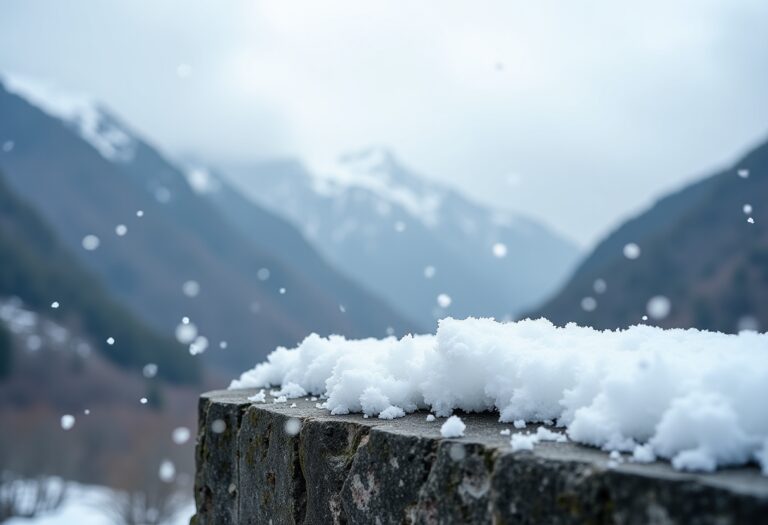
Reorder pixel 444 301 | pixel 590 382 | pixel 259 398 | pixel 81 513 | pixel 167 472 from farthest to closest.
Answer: pixel 167 472, pixel 81 513, pixel 444 301, pixel 259 398, pixel 590 382

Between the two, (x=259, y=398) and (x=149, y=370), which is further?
(x=149, y=370)

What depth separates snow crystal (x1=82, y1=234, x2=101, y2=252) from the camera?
374 feet

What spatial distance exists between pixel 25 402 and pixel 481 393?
7040 centimetres

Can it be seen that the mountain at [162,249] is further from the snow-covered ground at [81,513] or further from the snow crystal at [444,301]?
the snow crystal at [444,301]

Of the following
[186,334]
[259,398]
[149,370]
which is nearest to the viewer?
[259,398]

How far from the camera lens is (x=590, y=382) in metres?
1.66

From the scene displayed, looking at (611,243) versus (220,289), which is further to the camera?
(220,289)

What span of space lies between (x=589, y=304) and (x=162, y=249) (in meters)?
82.6

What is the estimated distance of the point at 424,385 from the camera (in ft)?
7.07

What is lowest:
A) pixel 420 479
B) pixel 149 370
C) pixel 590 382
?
pixel 420 479

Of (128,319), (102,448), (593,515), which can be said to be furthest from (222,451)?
(128,319)

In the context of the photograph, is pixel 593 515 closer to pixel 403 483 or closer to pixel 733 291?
pixel 403 483

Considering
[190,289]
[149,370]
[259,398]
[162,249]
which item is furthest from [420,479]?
[162,249]

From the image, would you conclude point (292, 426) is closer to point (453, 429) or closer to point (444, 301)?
point (453, 429)
